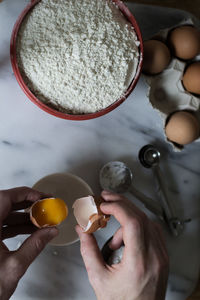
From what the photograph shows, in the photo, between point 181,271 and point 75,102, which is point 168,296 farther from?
point 75,102

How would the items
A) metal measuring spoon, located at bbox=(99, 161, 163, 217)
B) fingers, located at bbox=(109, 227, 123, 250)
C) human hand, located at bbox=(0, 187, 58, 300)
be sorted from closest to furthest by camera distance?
human hand, located at bbox=(0, 187, 58, 300) → fingers, located at bbox=(109, 227, 123, 250) → metal measuring spoon, located at bbox=(99, 161, 163, 217)

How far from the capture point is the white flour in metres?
0.72

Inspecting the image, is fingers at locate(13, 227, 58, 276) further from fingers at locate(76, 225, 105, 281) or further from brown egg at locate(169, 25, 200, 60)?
brown egg at locate(169, 25, 200, 60)

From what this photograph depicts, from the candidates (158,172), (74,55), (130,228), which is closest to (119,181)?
(158,172)

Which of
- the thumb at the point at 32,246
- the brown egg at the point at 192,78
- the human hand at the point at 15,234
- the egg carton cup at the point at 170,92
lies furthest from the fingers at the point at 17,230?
the brown egg at the point at 192,78

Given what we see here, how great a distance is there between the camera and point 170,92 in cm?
91

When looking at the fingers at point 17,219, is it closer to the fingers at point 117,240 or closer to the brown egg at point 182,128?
the fingers at point 117,240

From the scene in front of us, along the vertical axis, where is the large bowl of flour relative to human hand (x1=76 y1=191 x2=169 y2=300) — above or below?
above

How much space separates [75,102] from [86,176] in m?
0.21

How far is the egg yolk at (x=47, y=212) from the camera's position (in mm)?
694

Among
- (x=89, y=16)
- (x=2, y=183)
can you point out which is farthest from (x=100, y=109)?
(x=2, y=183)

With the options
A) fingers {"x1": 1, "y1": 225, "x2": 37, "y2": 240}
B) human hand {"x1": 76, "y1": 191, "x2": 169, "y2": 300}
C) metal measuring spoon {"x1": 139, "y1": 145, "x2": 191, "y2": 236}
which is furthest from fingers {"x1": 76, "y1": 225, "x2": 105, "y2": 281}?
metal measuring spoon {"x1": 139, "y1": 145, "x2": 191, "y2": 236}

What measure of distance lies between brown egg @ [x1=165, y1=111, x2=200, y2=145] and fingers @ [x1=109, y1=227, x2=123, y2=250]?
0.81ft

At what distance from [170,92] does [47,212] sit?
0.43 m
